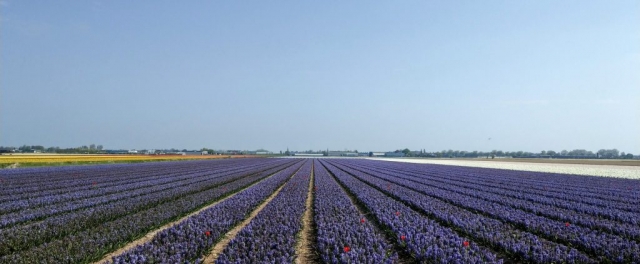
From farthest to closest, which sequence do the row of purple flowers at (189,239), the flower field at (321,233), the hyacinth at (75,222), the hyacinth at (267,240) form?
the hyacinth at (75,222), the flower field at (321,233), the hyacinth at (267,240), the row of purple flowers at (189,239)

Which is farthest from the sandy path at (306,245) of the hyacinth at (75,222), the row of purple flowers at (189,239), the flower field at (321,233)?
the hyacinth at (75,222)

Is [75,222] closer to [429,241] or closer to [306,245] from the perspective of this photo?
[306,245]

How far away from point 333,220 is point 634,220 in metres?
8.76

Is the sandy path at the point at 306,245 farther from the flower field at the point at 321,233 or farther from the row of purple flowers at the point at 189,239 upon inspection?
the row of purple flowers at the point at 189,239

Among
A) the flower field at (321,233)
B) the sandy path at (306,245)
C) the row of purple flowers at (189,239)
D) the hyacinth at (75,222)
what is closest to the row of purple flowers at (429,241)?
the flower field at (321,233)

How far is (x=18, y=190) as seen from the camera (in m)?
17.6

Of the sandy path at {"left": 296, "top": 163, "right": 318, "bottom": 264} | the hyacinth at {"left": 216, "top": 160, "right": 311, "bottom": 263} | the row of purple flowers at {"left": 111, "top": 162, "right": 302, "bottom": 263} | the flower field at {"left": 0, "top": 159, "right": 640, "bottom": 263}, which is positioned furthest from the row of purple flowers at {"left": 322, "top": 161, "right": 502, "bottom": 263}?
the row of purple flowers at {"left": 111, "top": 162, "right": 302, "bottom": 263}

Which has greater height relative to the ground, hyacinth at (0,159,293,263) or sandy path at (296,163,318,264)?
hyacinth at (0,159,293,263)

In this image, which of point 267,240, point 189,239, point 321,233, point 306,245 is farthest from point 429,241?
point 189,239

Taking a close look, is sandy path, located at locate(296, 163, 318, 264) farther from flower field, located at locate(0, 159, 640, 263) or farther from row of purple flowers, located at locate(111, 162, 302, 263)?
row of purple flowers, located at locate(111, 162, 302, 263)

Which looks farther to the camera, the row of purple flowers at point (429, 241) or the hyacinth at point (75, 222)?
the hyacinth at point (75, 222)

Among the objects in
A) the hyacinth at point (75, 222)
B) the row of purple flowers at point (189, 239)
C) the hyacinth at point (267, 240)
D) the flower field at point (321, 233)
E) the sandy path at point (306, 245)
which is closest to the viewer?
the row of purple flowers at point (189, 239)

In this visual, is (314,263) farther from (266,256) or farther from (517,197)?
(517,197)

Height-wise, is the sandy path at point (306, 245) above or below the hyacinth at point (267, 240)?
below
